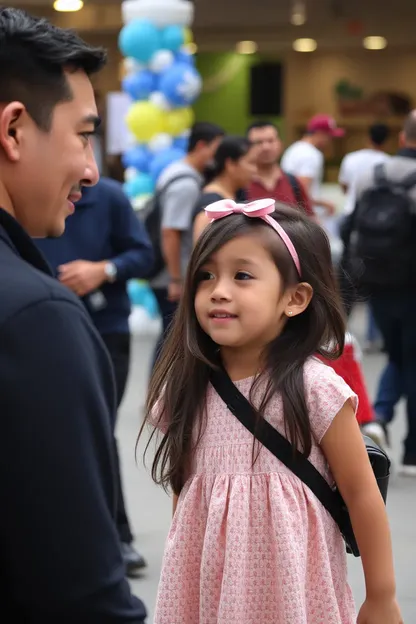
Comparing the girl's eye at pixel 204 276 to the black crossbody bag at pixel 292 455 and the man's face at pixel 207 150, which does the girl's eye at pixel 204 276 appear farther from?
the man's face at pixel 207 150

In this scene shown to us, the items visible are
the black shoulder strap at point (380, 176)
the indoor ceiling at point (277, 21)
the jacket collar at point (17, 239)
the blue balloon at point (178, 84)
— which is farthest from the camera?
the indoor ceiling at point (277, 21)

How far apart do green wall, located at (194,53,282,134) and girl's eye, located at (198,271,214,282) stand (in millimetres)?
Result: 18532

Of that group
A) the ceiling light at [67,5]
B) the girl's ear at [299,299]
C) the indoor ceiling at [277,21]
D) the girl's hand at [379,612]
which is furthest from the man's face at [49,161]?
the indoor ceiling at [277,21]

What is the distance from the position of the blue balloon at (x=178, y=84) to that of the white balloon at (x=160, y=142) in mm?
317

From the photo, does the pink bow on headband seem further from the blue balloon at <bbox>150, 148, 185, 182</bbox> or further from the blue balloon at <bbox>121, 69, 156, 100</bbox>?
the blue balloon at <bbox>121, 69, 156, 100</bbox>

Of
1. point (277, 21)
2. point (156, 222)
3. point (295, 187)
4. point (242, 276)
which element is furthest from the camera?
point (277, 21)

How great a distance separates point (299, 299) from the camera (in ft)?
8.96

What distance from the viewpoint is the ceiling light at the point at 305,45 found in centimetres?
1997

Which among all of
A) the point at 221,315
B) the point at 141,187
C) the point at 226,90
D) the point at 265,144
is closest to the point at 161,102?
the point at 141,187

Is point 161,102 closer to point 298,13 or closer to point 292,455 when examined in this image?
point 298,13

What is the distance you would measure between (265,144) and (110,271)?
3.42 metres

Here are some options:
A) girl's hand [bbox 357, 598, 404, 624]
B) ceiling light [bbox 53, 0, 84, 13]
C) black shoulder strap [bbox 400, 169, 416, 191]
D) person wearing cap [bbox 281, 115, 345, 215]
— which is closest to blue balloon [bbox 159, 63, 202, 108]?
person wearing cap [bbox 281, 115, 345, 215]

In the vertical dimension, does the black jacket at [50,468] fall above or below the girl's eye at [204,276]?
below

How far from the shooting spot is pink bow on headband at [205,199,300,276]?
106 inches
